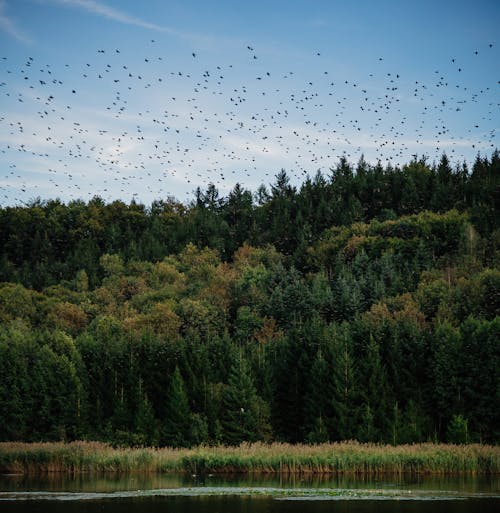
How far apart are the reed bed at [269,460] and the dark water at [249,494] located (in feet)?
10.3

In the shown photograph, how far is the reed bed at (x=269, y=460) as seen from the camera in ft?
211

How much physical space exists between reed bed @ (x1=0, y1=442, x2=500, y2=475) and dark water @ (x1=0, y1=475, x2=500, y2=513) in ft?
10.3

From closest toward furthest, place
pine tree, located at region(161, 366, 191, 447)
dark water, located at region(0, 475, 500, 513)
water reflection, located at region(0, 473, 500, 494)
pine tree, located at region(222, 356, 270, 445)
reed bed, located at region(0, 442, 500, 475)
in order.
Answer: dark water, located at region(0, 475, 500, 513) → water reflection, located at region(0, 473, 500, 494) → reed bed, located at region(0, 442, 500, 475) → pine tree, located at region(222, 356, 270, 445) → pine tree, located at region(161, 366, 191, 447)

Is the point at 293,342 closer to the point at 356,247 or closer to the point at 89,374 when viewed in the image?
the point at 89,374

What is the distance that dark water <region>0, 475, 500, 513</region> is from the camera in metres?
42.2

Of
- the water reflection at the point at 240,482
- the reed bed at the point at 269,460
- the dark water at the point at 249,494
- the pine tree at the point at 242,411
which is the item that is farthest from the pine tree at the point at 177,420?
the dark water at the point at 249,494

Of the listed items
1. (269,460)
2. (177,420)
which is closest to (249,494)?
(269,460)

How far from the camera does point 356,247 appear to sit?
191m

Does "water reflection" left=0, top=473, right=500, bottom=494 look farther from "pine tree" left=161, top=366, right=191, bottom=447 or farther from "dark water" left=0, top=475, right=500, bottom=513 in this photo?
"pine tree" left=161, top=366, right=191, bottom=447

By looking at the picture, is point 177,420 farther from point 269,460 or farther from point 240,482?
point 240,482

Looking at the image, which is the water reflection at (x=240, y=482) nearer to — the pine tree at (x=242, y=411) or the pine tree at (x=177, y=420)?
the pine tree at (x=242, y=411)

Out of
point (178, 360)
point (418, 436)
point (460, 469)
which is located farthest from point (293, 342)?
point (460, 469)

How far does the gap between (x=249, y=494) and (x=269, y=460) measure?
52.9ft

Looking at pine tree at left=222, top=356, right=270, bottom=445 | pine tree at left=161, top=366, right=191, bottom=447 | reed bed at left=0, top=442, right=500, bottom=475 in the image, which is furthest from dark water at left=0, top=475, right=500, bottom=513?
pine tree at left=161, top=366, right=191, bottom=447
